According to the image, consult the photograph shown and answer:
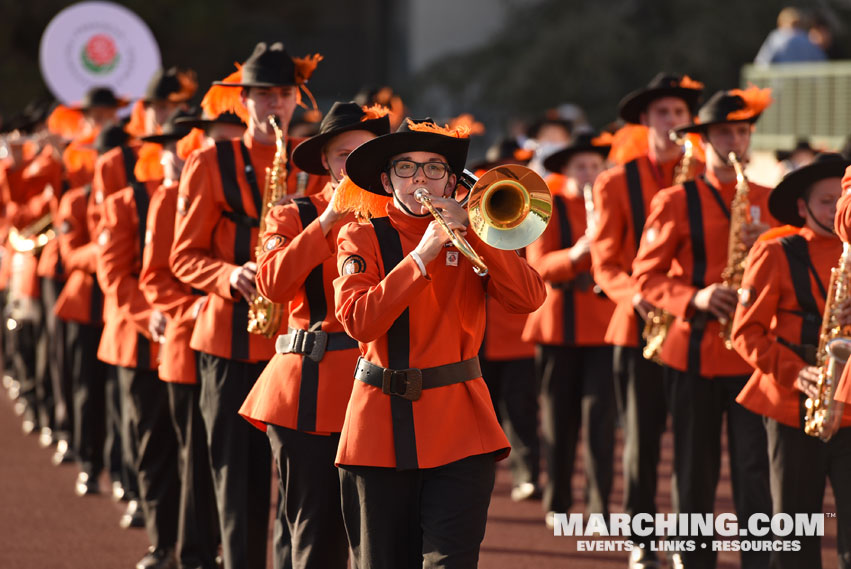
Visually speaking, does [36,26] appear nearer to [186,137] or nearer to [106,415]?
[106,415]

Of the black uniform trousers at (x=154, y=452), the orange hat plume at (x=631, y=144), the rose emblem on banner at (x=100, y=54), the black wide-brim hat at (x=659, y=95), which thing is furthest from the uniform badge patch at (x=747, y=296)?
the rose emblem on banner at (x=100, y=54)

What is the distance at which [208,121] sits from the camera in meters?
7.73

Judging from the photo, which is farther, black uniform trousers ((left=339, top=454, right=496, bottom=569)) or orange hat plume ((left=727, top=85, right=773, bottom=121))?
orange hat plume ((left=727, top=85, right=773, bottom=121))

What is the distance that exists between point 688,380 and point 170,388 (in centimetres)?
236

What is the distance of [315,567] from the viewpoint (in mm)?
5883

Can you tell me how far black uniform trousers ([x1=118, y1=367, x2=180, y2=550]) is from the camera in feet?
25.5

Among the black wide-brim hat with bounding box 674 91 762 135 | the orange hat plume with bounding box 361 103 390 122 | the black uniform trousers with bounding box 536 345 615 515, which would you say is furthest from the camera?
the black uniform trousers with bounding box 536 345 615 515

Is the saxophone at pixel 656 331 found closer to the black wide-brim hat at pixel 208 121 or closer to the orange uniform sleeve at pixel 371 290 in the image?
the black wide-brim hat at pixel 208 121

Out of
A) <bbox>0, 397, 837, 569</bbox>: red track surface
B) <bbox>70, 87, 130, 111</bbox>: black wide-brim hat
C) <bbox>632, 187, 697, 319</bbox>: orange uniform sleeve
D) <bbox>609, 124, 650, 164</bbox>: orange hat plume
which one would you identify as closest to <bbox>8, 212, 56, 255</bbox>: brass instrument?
<bbox>70, 87, 130, 111</bbox>: black wide-brim hat

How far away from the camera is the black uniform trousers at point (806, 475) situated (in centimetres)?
623

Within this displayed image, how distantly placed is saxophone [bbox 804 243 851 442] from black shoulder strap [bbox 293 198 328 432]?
6.24 feet

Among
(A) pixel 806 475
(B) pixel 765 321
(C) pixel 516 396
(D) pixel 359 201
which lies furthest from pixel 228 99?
(C) pixel 516 396

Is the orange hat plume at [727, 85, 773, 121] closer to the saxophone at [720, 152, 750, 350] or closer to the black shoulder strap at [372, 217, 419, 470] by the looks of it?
the saxophone at [720, 152, 750, 350]

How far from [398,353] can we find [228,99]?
2460 mm
